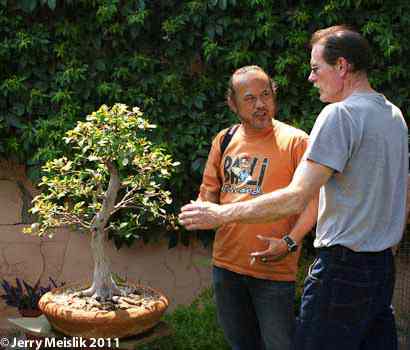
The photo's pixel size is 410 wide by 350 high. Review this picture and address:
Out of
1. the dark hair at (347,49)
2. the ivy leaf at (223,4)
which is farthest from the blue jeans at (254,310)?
the ivy leaf at (223,4)

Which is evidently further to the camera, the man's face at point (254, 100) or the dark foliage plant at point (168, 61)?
the dark foliage plant at point (168, 61)

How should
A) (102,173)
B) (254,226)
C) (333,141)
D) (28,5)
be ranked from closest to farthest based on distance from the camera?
(333,141)
(254,226)
(102,173)
(28,5)

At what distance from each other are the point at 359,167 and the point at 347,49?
37cm

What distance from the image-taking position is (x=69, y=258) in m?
4.39

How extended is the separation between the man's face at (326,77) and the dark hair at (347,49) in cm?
2

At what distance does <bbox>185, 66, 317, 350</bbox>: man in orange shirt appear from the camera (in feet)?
9.14

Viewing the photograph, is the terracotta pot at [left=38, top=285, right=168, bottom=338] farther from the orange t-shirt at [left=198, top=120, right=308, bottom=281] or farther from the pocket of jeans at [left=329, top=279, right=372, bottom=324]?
the pocket of jeans at [left=329, top=279, right=372, bottom=324]

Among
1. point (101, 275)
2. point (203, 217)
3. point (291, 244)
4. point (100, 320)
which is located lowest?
point (100, 320)

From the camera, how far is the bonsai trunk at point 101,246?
303 centimetres

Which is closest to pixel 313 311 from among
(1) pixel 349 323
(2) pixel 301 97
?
(1) pixel 349 323

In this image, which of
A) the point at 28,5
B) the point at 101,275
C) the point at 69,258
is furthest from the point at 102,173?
the point at 28,5

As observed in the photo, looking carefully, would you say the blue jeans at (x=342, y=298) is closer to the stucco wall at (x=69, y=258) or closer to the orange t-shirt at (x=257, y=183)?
the orange t-shirt at (x=257, y=183)

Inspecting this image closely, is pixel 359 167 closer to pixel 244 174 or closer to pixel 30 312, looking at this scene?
pixel 244 174

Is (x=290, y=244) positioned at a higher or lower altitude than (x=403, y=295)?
higher
